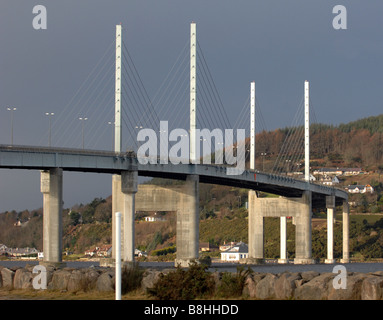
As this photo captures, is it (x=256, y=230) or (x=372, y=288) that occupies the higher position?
(x=372, y=288)

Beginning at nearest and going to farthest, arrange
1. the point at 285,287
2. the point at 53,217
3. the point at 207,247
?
1. the point at 285,287
2. the point at 53,217
3. the point at 207,247

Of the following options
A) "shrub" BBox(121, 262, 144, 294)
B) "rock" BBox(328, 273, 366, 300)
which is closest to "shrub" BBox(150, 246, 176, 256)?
"shrub" BBox(121, 262, 144, 294)

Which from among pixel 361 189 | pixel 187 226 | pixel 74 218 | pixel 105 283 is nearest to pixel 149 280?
pixel 105 283

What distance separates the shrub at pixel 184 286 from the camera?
104ft

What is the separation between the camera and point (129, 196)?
246ft

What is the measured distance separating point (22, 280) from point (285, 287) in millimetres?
11560

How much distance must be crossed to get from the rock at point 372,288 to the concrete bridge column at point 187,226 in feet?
171

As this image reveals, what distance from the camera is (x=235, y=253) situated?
130 meters

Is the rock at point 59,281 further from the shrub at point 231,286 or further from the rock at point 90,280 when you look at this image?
the shrub at point 231,286

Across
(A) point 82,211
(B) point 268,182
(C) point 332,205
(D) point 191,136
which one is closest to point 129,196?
(D) point 191,136

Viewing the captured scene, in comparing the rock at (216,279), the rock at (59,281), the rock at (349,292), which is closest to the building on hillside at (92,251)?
the rock at (59,281)

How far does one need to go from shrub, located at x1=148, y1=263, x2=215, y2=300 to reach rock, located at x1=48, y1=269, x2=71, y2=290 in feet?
15.6

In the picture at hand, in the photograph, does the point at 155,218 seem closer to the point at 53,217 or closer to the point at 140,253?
the point at 140,253

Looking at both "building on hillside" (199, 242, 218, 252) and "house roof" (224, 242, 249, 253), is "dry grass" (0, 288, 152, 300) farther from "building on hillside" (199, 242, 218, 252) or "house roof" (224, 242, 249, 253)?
"building on hillside" (199, 242, 218, 252)
